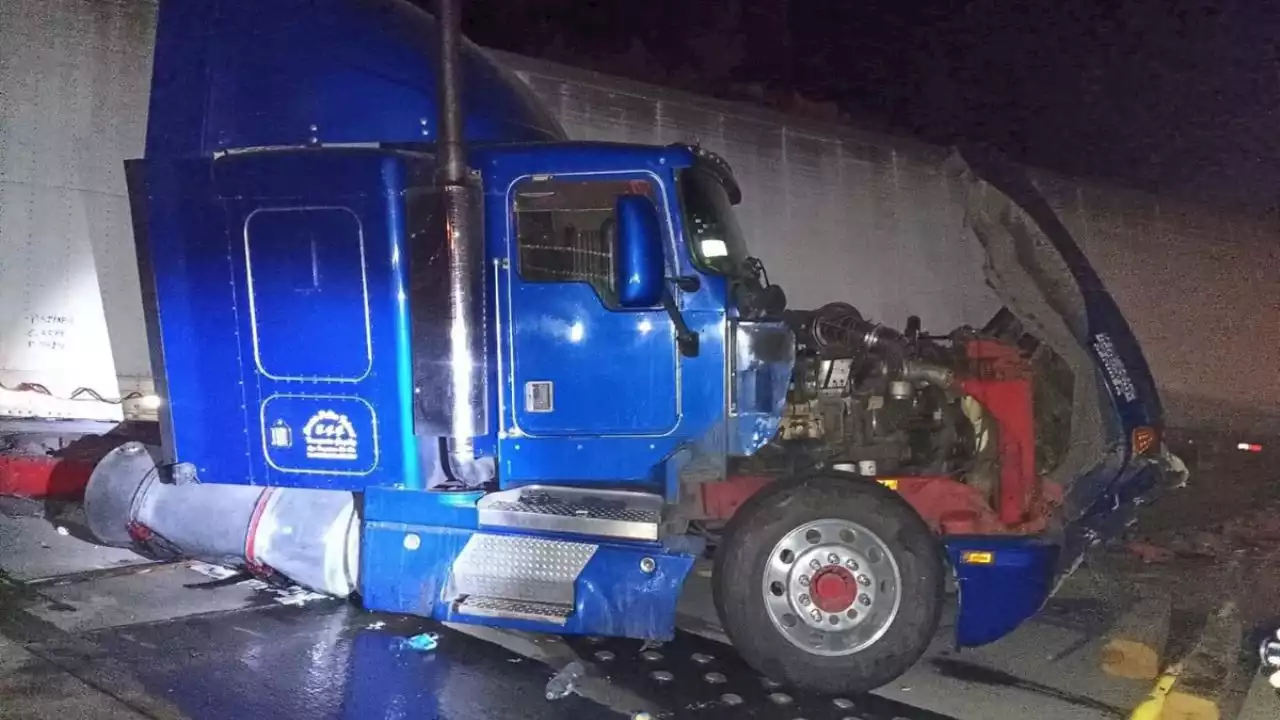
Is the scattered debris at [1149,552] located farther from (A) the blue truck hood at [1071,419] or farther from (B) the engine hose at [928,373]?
(B) the engine hose at [928,373]

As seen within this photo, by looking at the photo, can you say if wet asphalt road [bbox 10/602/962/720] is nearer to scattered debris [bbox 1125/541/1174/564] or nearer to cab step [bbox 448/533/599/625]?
cab step [bbox 448/533/599/625]

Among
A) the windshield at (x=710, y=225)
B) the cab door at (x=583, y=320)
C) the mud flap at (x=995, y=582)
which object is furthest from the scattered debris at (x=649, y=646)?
the windshield at (x=710, y=225)

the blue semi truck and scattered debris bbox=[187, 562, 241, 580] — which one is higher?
the blue semi truck

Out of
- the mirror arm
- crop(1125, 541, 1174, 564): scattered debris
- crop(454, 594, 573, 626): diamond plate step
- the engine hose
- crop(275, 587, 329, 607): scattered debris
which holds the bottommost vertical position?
crop(1125, 541, 1174, 564): scattered debris

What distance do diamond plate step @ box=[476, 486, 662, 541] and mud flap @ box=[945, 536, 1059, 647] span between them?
4.63 feet

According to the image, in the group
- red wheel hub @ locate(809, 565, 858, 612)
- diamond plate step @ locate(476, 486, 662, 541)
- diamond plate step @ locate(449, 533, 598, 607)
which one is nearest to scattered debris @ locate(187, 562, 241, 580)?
diamond plate step @ locate(449, 533, 598, 607)

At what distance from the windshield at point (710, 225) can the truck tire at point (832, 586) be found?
44.6 inches

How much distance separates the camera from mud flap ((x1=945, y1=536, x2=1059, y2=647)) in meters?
4.41

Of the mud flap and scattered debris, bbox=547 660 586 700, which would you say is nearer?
scattered debris, bbox=547 660 586 700

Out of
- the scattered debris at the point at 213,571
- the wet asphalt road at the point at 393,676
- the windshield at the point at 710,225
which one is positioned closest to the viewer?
the wet asphalt road at the point at 393,676

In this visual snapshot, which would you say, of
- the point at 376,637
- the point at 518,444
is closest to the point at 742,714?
the point at 518,444

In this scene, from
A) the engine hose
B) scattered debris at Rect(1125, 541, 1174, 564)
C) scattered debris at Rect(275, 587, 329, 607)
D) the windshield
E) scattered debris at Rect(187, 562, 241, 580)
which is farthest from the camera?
scattered debris at Rect(1125, 541, 1174, 564)

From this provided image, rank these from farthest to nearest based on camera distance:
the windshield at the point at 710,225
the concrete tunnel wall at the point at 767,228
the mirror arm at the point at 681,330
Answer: the concrete tunnel wall at the point at 767,228
the windshield at the point at 710,225
the mirror arm at the point at 681,330

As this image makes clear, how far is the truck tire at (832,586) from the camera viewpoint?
13.8 ft
